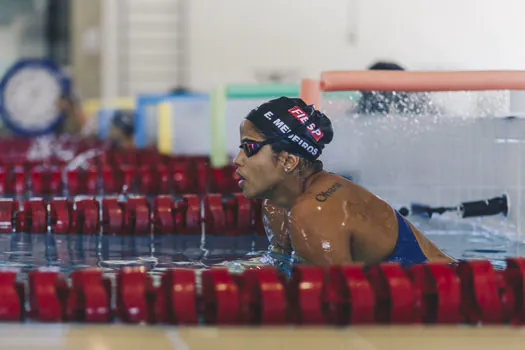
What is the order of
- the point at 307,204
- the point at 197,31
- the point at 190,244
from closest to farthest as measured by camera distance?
the point at 307,204
the point at 190,244
the point at 197,31

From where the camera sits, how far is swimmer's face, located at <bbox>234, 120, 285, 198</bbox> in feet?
9.27

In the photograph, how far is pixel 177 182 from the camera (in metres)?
6.08

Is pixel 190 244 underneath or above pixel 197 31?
underneath

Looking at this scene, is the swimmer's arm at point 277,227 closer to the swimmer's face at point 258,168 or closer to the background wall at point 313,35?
the swimmer's face at point 258,168

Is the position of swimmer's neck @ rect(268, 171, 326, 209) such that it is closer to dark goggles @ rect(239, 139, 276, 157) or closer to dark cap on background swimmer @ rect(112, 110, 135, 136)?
dark goggles @ rect(239, 139, 276, 157)

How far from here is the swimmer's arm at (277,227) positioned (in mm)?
3096

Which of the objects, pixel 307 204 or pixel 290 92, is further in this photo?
pixel 290 92

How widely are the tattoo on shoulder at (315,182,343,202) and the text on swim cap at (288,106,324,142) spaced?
185 mm

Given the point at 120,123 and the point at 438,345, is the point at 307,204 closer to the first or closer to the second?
the point at 438,345

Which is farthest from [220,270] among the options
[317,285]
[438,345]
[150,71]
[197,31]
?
[150,71]

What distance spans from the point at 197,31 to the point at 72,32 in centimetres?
849

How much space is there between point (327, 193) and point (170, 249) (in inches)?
48.4

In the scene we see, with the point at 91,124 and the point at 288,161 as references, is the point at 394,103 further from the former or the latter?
the point at 91,124

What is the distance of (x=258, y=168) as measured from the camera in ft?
9.26
